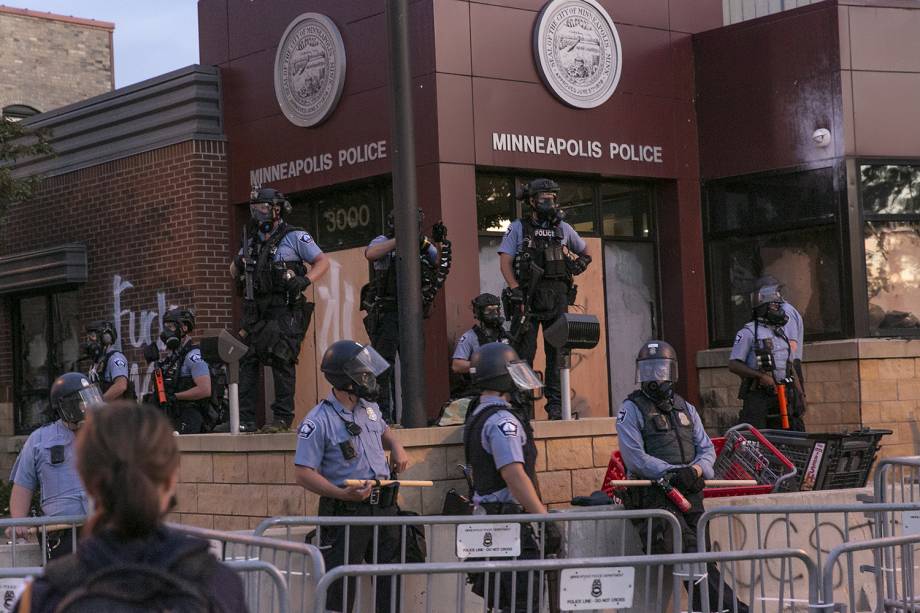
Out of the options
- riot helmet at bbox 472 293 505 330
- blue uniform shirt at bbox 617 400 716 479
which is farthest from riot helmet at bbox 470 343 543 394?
riot helmet at bbox 472 293 505 330

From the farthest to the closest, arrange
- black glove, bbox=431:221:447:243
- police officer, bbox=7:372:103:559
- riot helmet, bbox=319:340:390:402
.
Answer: black glove, bbox=431:221:447:243 < police officer, bbox=7:372:103:559 < riot helmet, bbox=319:340:390:402

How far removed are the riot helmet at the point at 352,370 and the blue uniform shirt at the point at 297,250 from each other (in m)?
2.95

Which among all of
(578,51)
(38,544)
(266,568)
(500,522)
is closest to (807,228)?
(578,51)

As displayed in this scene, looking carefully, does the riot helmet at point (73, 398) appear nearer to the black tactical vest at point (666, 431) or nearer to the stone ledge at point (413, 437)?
the stone ledge at point (413, 437)

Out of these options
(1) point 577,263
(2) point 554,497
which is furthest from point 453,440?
(1) point 577,263

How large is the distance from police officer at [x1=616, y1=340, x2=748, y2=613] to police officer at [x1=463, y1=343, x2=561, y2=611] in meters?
0.77

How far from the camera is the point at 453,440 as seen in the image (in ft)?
33.0

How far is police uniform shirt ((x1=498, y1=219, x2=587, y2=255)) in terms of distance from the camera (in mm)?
12055

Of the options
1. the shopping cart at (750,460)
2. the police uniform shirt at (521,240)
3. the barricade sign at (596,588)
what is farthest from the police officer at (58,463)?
the police uniform shirt at (521,240)

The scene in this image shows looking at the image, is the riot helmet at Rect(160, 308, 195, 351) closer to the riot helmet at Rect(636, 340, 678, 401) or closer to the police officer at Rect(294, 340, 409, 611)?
the police officer at Rect(294, 340, 409, 611)

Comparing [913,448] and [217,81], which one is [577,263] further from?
[217,81]

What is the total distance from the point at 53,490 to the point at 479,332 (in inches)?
188

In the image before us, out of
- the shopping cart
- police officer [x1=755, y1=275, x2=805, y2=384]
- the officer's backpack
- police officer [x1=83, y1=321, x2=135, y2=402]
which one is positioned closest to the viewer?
the officer's backpack

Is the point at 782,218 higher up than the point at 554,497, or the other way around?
the point at 782,218
